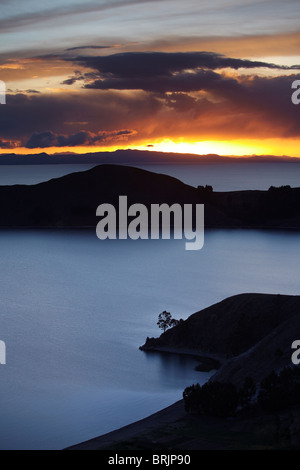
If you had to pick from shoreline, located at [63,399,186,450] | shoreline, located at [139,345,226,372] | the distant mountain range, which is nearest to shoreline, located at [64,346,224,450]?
shoreline, located at [63,399,186,450]

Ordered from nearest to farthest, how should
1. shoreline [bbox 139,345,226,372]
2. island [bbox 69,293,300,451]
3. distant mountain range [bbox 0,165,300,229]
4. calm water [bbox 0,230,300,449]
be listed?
island [bbox 69,293,300,451] < calm water [bbox 0,230,300,449] < shoreline [bbox 139,345,226,372] < distant mountain range [bbox 0,165,300,229]

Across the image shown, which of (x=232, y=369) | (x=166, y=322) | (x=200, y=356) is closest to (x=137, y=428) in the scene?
(x=232, y=369)

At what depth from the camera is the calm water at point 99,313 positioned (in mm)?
54125

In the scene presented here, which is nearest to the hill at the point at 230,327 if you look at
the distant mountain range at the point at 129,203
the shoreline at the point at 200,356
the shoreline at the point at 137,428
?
the shoreline at the point at 200,356

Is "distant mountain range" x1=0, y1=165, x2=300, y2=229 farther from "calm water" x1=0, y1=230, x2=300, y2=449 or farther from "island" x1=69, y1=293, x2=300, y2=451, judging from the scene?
"island" x1=69, y1=293, x2=300, y2=451

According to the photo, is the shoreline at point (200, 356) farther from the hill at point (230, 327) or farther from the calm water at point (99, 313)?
the calm water at point (99, 313)

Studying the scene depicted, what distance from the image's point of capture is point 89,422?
170 ft

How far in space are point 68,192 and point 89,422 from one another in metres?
148

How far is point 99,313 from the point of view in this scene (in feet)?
283

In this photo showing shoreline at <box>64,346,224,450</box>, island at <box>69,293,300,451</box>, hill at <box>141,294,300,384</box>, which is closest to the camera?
island at <box>69,293,300,451</box>

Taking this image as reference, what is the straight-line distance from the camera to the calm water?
5412 cm

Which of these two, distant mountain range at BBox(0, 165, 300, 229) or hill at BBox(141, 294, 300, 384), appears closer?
hill at BBox(141, 294, 300, 384)
